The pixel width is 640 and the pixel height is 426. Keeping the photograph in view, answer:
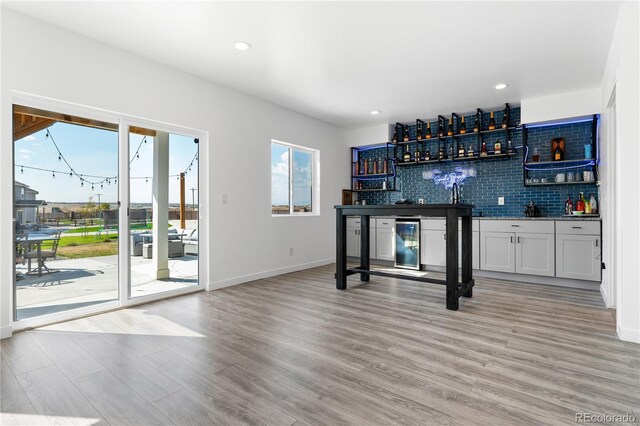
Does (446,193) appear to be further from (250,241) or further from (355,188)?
(250,241)

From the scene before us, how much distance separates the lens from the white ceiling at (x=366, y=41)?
280cm

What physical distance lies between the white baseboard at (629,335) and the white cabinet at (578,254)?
1970 mm

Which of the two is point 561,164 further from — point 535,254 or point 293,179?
point 293,179

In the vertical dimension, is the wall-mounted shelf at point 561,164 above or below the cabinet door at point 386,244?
above

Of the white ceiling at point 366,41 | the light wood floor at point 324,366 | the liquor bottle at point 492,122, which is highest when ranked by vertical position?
the white ceiling at point 366,41

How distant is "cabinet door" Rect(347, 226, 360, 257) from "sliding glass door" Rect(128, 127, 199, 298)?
130 inches

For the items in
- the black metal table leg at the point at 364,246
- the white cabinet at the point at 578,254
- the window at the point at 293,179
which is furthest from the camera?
the window at the point at 293,179

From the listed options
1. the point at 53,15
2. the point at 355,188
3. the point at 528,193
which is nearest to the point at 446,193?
the point at 528,193

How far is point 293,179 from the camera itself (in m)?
6.02

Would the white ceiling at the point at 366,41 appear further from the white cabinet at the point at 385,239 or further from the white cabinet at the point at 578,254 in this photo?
the white cabinet at the point at 385,239

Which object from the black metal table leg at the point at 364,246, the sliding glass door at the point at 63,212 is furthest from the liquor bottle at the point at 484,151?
the sliding glass door at the point at 63,212

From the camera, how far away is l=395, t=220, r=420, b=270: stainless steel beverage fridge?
18.9ft

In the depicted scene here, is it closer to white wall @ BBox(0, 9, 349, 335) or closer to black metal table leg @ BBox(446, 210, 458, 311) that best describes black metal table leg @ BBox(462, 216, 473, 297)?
black metal table leg @ BBox(446, 210, 458, 311)

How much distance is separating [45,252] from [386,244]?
4.88 metres
